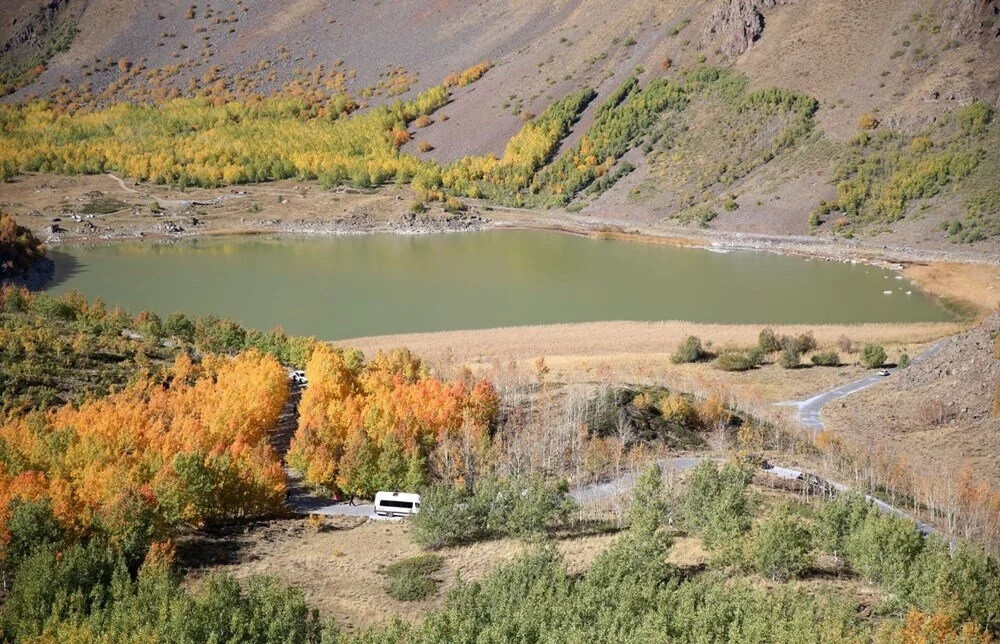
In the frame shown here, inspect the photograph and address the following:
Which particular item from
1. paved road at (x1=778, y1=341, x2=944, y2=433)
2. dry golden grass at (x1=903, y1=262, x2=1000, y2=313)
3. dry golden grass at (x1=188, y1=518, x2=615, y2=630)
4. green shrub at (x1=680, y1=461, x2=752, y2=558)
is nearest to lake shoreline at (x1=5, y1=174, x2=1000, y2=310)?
dry golden grass at (x1=903, y1=262, x2=1000, y2=313)

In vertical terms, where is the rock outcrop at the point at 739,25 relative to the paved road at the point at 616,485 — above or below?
above

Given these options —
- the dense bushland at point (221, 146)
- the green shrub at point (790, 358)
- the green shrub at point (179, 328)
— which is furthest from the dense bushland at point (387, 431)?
the dense bushland at point (221, 146)

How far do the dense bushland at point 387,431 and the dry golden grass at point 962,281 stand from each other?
60.1 metres

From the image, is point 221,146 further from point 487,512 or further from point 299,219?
point 487,512

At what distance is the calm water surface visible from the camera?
86625 millimetres

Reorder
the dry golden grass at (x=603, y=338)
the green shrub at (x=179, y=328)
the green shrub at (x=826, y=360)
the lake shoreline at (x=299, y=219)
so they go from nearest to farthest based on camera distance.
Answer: the green shrub at (x=179, y=328) < the green shrub at (x=826, y=360) < the dry golden grass at (x=603, y=338) < the lake shoreline at (x=299, y=219)

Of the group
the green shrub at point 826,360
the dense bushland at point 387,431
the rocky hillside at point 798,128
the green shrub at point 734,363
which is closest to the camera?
the dense bushland at point 387,431

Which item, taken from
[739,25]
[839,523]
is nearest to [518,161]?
[739,25]

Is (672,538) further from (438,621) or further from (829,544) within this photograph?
(438,621)

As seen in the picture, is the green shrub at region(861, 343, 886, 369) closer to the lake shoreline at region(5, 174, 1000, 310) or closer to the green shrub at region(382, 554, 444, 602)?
the green shrub at region(382, 554, 444, 602)

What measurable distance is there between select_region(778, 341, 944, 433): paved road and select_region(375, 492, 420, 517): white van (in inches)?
969

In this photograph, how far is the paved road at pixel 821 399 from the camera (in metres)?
55.1

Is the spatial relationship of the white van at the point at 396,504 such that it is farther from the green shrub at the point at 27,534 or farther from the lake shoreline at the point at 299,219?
the lake shoreline at the point at 299,219

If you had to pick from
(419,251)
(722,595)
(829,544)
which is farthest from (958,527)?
(419,251)
